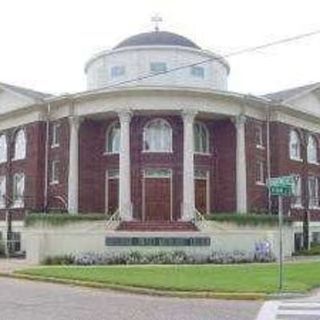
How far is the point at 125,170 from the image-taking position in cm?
3912

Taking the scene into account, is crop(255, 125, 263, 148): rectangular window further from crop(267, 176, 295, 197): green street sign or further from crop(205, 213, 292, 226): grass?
crop(267, 176, 295, 197): green street sign

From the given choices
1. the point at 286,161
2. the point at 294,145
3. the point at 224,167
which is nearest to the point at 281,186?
the point at 224,167

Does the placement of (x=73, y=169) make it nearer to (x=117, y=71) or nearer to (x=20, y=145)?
(x=20, y=145)

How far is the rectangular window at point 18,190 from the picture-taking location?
149 feet

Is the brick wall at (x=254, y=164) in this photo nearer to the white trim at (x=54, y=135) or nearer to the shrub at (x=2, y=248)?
the white trim at (x=54, y=135)

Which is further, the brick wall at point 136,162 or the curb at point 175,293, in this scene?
the brick wall at point 136,162

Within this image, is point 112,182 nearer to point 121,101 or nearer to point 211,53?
point 121,101

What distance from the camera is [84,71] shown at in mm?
47375

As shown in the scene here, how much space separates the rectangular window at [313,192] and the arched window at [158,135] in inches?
427

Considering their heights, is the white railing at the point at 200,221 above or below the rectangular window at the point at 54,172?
below

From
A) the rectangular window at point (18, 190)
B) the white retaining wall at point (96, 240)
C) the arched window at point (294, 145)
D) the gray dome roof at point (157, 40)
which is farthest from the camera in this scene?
the arched window at point (294, 145)

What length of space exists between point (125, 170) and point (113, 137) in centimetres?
434

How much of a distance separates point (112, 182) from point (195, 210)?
527 cm

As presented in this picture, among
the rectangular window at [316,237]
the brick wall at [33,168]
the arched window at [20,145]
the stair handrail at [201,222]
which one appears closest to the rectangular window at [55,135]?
the brick wall at [33,168]
